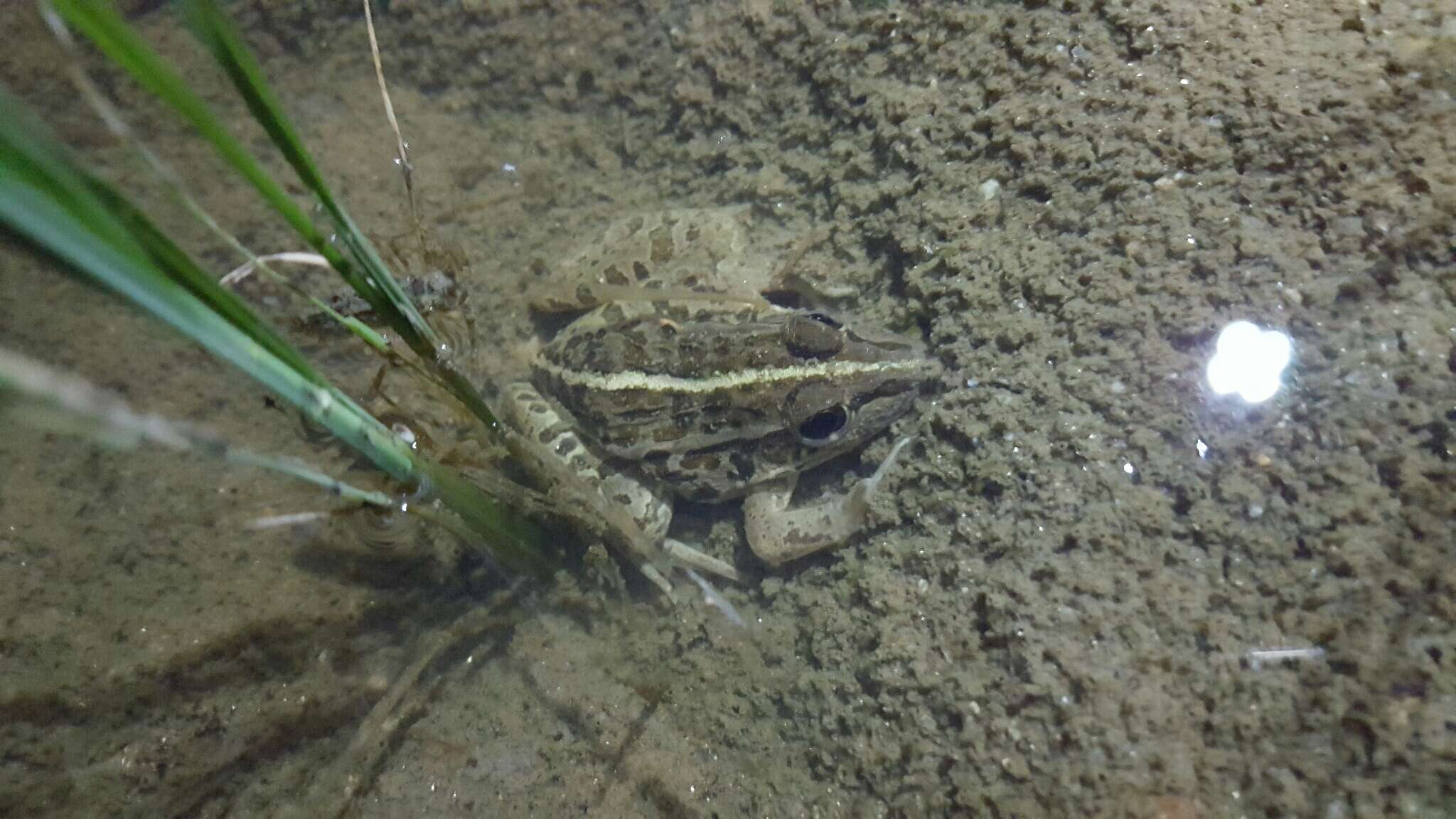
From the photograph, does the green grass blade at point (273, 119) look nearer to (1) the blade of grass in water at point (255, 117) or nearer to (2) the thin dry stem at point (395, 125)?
(1) the blade of grass in water at point (255, 117)

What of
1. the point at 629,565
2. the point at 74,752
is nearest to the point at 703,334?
the point at 629,565

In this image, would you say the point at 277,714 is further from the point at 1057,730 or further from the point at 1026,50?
the point at 1026,50

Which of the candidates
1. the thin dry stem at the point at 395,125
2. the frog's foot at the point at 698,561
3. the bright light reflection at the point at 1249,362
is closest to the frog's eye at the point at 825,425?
the frog's foot at the point at 698,561

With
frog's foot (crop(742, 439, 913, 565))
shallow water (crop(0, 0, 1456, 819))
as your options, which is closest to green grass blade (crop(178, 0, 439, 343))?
shallow water (crop(0, 0, 1456, 819))

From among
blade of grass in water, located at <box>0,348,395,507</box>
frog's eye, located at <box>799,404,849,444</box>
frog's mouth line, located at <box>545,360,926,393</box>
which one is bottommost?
frog's eye, located at <box>799,404,849,444</box>

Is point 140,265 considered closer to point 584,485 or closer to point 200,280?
point 200,280

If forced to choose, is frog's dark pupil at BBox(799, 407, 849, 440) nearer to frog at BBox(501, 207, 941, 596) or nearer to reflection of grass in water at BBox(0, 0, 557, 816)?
frog at BBox(501, 207, 941, 596)

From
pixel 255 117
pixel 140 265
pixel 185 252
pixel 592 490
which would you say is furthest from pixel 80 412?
pixel 592 490
